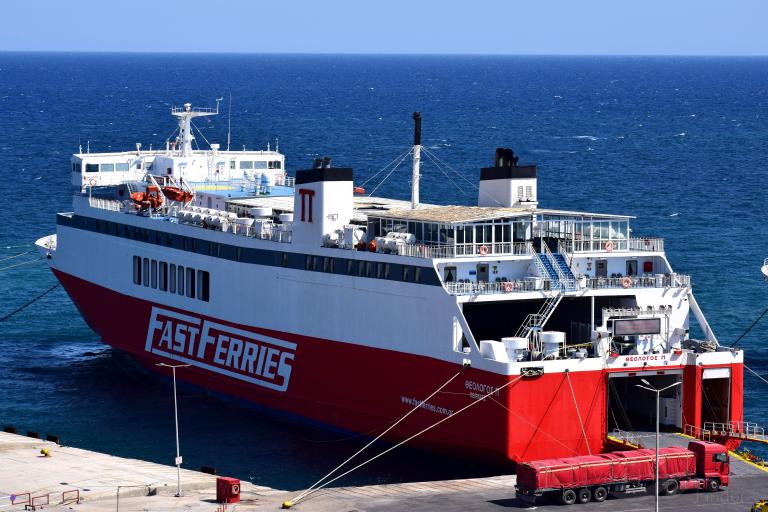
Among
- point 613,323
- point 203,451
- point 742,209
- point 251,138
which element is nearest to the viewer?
point 613,323

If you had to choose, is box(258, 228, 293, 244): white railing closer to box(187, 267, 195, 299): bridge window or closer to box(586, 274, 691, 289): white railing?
box(187, 267, 195, 299): bridge window

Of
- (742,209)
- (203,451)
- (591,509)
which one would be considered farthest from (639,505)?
(742,209)

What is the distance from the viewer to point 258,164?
8075 cm

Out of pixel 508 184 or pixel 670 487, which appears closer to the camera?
pixel 670 487

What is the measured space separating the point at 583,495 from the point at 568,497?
0.53 metres

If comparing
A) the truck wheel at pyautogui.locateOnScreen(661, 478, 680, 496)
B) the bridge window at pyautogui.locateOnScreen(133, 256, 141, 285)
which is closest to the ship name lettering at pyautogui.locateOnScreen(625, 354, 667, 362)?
the truck wheel at pyautogui.locateOnScreen(661, 478, 680, 496)

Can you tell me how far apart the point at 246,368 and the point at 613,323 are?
16975 mm

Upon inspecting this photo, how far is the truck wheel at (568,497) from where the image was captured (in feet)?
161

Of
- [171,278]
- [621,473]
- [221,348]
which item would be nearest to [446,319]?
[621,473]

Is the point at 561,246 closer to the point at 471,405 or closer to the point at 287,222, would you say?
the point at 471,405

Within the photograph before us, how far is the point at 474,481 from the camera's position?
52.6 metres

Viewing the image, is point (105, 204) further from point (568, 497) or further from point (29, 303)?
point (568, 497)

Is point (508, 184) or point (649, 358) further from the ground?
point (508, 184)

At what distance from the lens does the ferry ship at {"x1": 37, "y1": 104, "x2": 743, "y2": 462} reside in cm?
5459
